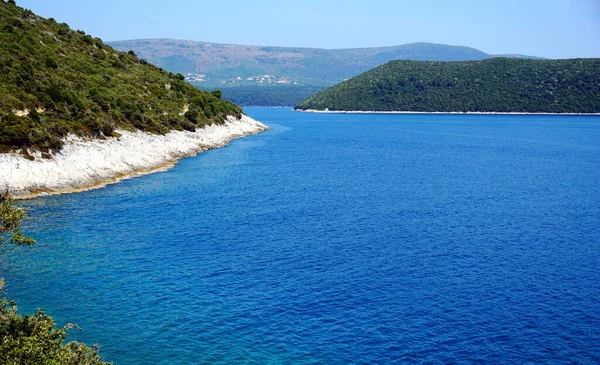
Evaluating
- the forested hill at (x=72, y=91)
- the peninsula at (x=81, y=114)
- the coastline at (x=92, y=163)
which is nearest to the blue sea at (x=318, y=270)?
the coastline at (x=92, y=163)

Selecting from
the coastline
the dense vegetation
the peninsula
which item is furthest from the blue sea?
the dense vegetation

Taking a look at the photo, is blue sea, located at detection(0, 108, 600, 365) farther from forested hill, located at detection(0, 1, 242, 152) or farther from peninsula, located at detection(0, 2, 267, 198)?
forested hill, located at detection(0, 1, 242, 152)

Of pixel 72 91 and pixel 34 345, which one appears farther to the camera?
pixel 72 91

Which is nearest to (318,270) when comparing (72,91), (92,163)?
(92,163)

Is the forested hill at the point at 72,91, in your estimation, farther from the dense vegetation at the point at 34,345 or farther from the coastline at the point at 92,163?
the dense vegetation at the point at 34,345

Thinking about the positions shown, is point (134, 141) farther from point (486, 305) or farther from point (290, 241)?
point (486, 305)

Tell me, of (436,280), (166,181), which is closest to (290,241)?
(436,280)

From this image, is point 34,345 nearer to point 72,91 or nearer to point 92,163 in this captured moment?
point 92,163
